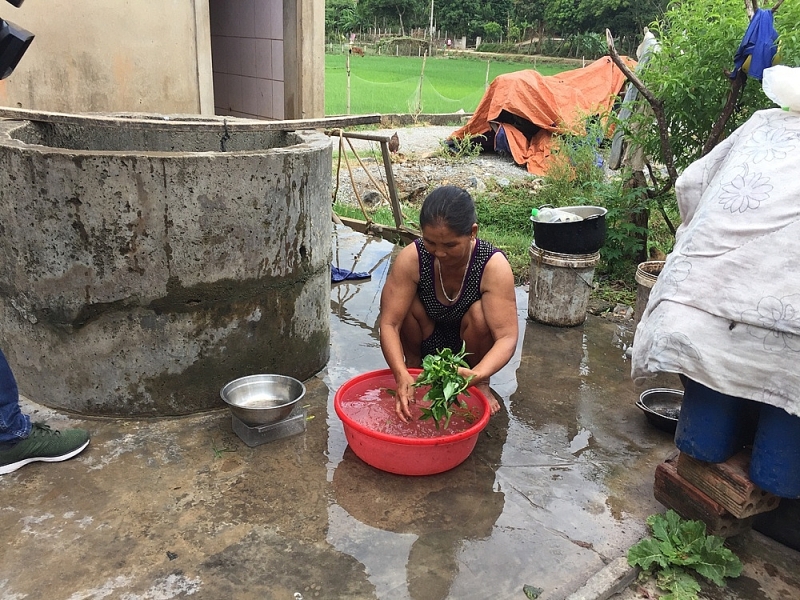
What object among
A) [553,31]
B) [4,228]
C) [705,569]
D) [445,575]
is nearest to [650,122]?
[705,569]

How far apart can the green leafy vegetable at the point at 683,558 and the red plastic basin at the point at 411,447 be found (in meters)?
0.72

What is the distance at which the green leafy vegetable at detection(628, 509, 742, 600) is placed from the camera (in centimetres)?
214

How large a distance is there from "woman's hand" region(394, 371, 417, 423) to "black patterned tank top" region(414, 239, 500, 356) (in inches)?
19.2

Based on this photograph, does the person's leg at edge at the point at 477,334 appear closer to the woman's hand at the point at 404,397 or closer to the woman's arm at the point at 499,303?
the woman's arm at the point at 499,303

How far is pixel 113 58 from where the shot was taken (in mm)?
4758

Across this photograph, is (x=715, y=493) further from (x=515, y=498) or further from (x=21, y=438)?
(x=21, y=438)

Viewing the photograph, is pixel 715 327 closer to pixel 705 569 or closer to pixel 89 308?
pixel 705 569

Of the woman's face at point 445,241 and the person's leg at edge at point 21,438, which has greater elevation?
the woman's face at point 445,241

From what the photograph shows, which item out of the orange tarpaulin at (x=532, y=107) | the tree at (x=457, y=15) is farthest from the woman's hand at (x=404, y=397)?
the tree at (x=457, y=15)

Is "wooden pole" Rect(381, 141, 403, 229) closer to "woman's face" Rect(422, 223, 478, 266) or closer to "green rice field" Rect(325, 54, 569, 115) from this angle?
"woman's face" Rect(422, 223, 478, 266)

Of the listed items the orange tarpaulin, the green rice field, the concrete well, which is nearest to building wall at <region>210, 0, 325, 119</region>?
the concrete well

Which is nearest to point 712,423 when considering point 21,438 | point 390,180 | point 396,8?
point 21,438

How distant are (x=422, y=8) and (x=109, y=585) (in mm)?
46387

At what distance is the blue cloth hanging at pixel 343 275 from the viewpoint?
16.5ft
